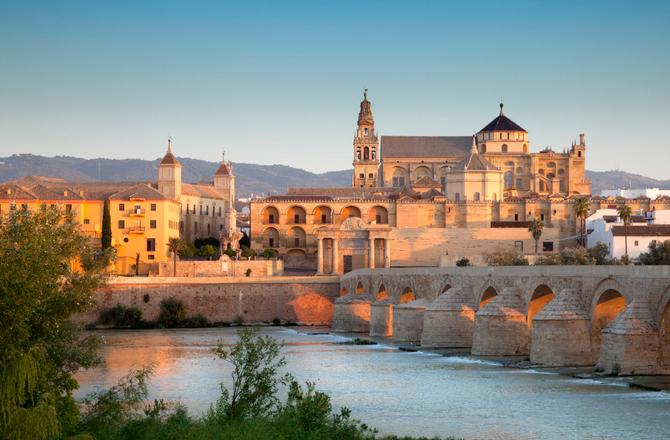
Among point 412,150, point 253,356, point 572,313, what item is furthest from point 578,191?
point 253,356

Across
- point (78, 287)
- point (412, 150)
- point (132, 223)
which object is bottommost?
point (78, 287)

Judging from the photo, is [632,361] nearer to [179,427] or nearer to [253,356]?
[253,356]

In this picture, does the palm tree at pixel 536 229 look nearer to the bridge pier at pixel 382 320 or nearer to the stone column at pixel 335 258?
the stone column at pixel 335 258

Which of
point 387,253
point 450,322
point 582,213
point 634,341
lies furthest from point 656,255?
point 634,341

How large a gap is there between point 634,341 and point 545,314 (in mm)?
5549

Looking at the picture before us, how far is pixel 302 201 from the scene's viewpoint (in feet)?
360

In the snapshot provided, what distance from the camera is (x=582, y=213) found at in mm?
98625

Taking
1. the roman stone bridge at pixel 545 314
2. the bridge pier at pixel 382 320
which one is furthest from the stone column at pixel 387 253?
the roman stone bridge at pixel 545 314

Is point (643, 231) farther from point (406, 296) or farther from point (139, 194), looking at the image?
point (139, 194)

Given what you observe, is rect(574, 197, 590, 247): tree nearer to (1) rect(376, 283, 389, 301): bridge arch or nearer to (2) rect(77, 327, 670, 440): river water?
(1) rect(376, 283, 389, 301): bridge arch

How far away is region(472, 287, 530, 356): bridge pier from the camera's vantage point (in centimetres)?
4712

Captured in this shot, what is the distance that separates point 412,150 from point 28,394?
350 feet

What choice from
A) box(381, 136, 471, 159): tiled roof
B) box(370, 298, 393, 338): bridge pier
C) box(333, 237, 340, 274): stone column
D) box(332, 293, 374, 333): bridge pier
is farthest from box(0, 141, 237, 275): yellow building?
box(381, 136, 471, 159): tiled roof

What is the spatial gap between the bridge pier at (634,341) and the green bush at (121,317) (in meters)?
43.5
